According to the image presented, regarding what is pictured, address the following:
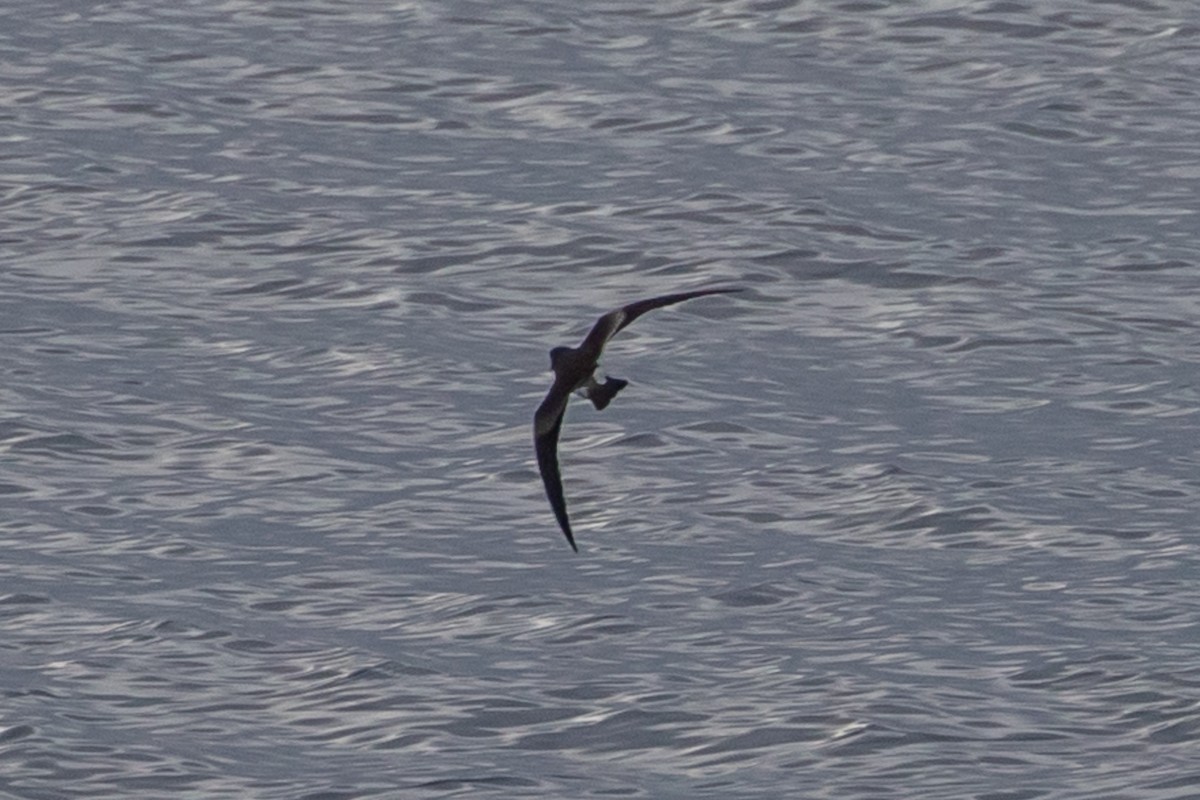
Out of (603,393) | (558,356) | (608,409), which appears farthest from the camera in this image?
(608,409)

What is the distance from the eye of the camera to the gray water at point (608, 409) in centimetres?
1552

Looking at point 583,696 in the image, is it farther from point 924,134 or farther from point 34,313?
point 924,134

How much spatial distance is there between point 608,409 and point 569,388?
25.3 ft

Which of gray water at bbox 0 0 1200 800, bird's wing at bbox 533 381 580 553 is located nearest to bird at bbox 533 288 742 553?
bird's wing at bbox 533 381 580 553

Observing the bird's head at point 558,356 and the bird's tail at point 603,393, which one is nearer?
the bird's tail at point 603,393

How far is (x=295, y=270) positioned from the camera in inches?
885

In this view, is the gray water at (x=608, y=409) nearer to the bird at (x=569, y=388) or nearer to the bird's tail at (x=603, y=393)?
the bird at (x=569, y=388)

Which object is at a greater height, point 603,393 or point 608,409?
point 603,393

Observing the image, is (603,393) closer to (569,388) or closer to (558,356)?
(569,388)

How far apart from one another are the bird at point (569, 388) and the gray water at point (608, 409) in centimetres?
290

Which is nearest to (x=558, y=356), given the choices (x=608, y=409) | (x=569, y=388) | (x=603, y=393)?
(x=569, y=388)

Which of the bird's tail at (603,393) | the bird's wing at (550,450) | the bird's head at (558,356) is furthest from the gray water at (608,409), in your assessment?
the bird's tail at (603,393)

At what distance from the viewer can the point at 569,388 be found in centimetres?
1232

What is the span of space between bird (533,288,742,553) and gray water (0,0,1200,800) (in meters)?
2.90
